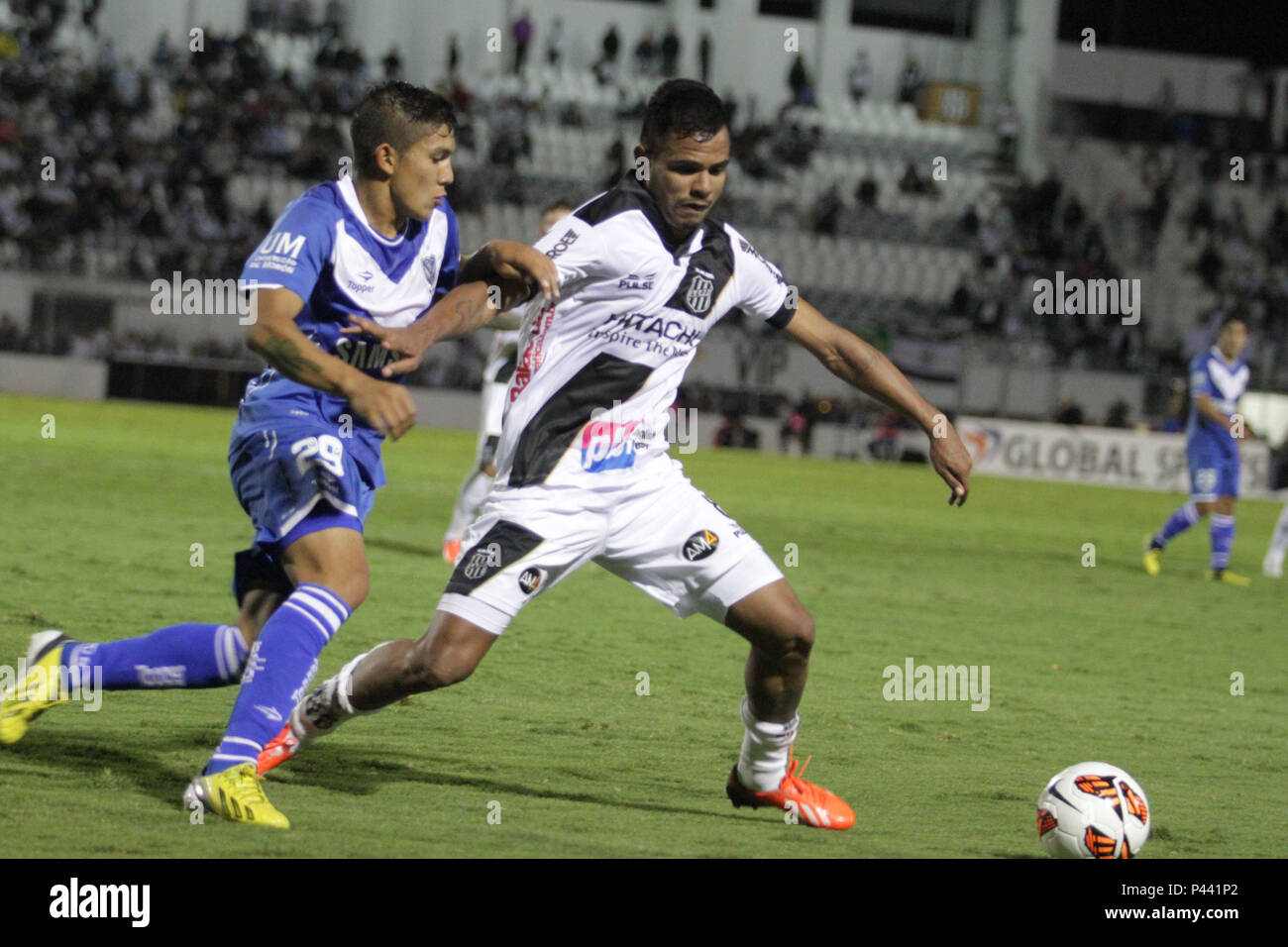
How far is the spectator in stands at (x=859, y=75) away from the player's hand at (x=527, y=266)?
33702 mm

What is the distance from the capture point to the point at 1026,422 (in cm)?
2788

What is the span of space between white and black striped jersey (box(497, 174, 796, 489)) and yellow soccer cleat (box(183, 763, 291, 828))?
1.14 m

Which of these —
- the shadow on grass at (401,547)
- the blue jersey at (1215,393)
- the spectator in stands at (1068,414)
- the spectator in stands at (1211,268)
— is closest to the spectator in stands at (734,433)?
the spectator in stands at (1068,414)

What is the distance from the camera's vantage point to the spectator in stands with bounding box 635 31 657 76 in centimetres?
3522

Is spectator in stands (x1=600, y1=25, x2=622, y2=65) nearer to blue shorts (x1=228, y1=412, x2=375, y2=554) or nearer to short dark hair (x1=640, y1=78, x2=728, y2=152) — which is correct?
short dark hair (x1=640, y1=78, x2=728, y2=152)

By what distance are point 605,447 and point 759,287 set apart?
75cm

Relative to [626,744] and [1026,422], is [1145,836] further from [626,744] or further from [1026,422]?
[1026,422]

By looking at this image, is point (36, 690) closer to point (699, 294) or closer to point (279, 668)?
point (279, 668)

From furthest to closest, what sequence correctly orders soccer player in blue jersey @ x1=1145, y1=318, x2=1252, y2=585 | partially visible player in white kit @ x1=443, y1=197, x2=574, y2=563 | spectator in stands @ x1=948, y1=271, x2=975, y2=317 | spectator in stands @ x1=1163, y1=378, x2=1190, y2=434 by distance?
spectator in stands @ x1=948, y1=271, x2=975, y2=317 < spectator in stands @ x1=1163, y1=378, x2=1190, y2=434 < soccer player in blue jersey @ x1=1145, y1=318, x2=1252, y2=585 < partially visible player in white kit @ x1=443, y1=197, x2=574, y2=563

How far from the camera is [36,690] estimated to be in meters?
4.99

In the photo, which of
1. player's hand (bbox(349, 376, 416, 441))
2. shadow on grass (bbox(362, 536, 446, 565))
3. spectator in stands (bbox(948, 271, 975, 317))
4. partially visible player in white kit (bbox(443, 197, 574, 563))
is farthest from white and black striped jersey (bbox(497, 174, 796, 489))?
spectator in stands (bbox(948, 271, 975, 317))

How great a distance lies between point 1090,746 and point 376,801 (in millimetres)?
3196

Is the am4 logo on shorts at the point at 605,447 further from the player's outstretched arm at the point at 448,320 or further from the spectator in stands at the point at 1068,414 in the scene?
the spectator in stands at the point at 1068,414
